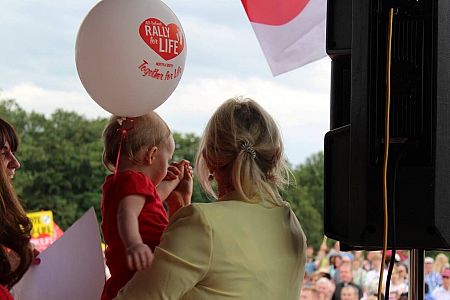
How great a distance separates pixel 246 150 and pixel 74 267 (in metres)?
0.72

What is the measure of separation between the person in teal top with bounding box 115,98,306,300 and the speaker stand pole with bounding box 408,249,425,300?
0.28 meters

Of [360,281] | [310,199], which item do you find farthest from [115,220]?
[310,199]

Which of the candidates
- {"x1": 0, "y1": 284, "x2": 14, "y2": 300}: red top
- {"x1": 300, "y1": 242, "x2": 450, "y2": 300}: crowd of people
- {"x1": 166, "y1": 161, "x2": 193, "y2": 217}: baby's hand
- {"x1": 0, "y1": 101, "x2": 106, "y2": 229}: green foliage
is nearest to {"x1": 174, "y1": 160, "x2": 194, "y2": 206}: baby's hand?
{"x1": 166, "y1": 161, "x2": 193, "y2": 217}: baby's hand

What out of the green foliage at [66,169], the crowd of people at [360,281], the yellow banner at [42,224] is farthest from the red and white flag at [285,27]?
the green foliage at [66,169]

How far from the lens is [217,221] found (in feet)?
5.28

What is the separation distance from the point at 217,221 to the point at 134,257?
0.20m

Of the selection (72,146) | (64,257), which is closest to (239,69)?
(72,146)

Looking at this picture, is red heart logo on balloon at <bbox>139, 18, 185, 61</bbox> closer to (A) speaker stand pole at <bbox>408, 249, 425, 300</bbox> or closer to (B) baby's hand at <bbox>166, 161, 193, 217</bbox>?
(B) baby's hand at <bbox>166, 161, 193, 217</bbox>

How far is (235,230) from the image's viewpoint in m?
1.64

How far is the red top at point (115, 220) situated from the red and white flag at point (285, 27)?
947 mm

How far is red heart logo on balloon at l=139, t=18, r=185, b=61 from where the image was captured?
A: 2021 mm

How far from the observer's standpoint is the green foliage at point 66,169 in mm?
18386

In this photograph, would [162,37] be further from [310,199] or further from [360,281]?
[310,199]

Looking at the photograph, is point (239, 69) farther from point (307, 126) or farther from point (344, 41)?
point (344, 41)
